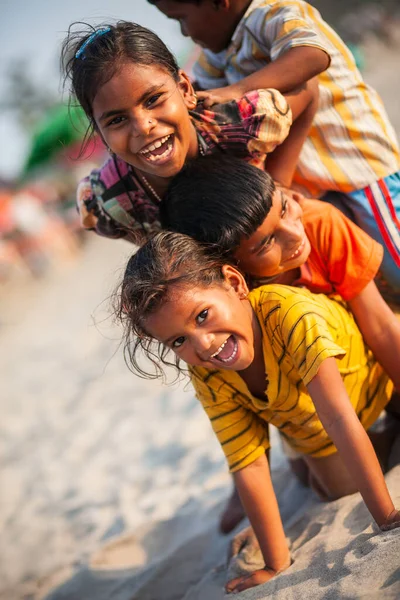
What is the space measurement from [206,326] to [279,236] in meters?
0.39

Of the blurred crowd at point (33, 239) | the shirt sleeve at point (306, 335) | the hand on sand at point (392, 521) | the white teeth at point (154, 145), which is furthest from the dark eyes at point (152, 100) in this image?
the blurred crowd at point (33, 239)

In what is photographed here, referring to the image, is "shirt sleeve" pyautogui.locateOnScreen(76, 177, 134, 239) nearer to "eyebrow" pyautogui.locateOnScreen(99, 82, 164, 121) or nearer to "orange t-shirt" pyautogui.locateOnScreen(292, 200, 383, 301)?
"eyebrow" pyautogui.locateOnScreen(99, 82, 164, 121)

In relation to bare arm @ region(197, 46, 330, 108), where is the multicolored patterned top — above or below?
below

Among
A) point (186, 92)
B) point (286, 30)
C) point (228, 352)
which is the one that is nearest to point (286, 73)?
point (286, 30)

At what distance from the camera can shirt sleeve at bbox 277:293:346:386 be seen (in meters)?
1.84

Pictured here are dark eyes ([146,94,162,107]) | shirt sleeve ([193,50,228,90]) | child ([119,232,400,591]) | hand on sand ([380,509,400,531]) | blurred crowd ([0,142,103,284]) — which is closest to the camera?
hand on sand ([380,509,400,531])

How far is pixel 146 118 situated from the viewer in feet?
6.30

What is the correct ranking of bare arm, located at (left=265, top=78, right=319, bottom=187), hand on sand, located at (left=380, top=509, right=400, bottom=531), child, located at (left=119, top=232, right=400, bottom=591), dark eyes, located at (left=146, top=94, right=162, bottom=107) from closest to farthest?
hand on sand, located at (left=380, top=509, right=400, bottom=531) → child, located at (left=119, top=232, right=400, bottom=591) → dark eyes, located at (left=146, top=94, right=162, bottom=107) → bare arm, located at (left=265, top=78, right=319, bottom=187)

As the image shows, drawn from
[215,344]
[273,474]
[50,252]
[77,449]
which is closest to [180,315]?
[215,344]

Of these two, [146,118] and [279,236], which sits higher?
[146,118]

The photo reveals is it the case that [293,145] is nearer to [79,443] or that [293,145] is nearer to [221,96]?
[221,96]

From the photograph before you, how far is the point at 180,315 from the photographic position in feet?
6.00

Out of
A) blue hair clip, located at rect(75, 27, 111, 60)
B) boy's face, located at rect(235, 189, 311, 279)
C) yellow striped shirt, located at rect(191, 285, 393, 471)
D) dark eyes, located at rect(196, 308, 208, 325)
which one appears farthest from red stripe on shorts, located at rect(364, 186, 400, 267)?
blue hair clip, located at rect(75, 27, 111, 60)

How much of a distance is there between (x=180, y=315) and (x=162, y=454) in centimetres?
222
